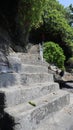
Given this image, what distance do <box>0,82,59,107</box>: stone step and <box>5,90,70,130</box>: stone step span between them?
76 millimetres

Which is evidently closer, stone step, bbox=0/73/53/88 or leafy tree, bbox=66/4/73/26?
stone step, bbox=0/73/53/88

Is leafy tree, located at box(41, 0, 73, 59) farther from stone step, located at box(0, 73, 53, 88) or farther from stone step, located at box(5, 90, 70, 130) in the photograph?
stone step, located at box(5, 90, 70, 130)

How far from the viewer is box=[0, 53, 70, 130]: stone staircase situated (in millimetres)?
3422

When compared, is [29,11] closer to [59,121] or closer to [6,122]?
[59,121]

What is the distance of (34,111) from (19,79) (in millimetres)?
785

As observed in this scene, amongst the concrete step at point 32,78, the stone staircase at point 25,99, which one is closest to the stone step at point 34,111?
the stone staircase at point 25,99

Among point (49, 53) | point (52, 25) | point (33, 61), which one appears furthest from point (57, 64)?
point (33, 61)

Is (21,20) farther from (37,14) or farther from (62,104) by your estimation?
(62,104)

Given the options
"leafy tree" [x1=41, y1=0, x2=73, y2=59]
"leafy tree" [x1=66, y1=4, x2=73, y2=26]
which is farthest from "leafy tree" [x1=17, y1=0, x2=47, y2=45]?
"leafy tree" [x1=66, y1=4, x2=73, y2=26]

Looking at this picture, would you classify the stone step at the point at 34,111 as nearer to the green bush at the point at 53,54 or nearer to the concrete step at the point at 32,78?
the concrete step at the point at 32,78

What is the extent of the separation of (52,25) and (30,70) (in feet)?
54.6

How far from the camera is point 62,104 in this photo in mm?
5000

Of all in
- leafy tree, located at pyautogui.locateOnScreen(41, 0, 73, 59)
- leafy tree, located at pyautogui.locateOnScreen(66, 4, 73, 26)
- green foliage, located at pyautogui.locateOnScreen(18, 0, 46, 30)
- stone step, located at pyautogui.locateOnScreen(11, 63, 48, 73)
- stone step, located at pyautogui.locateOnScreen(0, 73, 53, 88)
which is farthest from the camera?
leafy tree, located at pyautogui.locateOnScreen(66, 4, 73, 26)

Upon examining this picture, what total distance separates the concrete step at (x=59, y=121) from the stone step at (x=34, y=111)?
7cm
